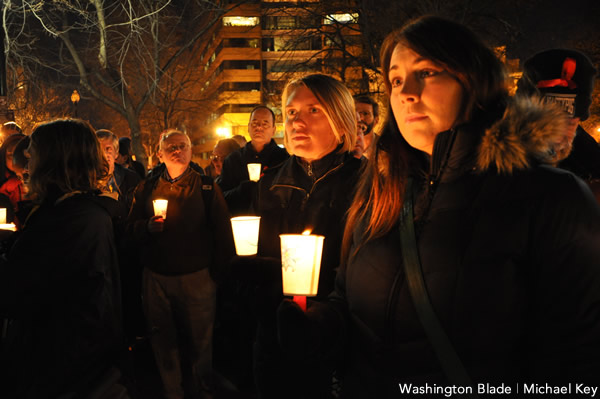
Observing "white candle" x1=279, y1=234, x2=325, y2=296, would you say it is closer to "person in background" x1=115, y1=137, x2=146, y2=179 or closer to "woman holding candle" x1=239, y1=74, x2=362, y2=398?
"woman holding candle" x1=239, y1=74, x2=362, y2=398

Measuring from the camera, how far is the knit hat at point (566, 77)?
2.91m

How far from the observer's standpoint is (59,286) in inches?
93.5

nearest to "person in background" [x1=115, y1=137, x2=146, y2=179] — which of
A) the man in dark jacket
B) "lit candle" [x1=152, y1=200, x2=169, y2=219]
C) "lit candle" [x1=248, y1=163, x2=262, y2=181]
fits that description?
the man in dark jacket

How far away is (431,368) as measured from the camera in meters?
1.49

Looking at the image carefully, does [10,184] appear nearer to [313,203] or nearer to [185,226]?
[185,226]

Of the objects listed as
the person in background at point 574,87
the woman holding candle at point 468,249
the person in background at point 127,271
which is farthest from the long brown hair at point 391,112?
the person in background at point 127,271

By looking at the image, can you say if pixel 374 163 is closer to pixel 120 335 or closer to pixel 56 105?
pixel 120 335

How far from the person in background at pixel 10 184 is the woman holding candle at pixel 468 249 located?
4944 mm

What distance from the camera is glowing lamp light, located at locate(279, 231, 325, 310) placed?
1.84 m

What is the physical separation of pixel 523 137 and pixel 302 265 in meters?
1.01

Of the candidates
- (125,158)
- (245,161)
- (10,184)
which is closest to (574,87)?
(245,161)

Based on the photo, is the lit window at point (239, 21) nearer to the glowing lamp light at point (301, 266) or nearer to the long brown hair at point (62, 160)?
the long brown hair at point (62, 160)

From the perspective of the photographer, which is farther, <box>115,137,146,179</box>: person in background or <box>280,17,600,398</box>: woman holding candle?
<box>115,137,146,179</box>: person in background

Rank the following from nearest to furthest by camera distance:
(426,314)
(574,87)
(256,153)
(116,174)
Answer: (426,314) < (574,87) < (256,153) < (116,174)
